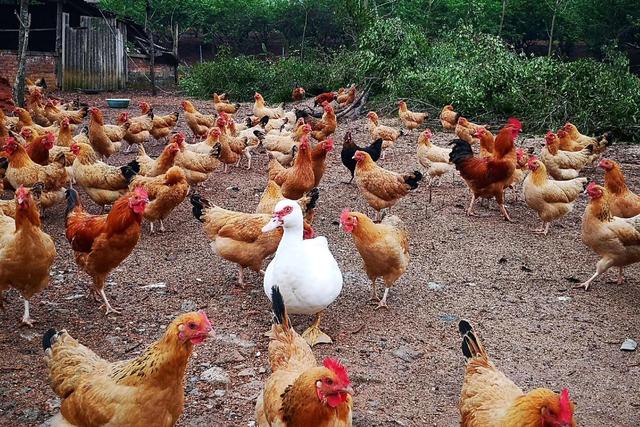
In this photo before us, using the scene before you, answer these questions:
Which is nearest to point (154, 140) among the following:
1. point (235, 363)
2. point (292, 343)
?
point (235, 363)

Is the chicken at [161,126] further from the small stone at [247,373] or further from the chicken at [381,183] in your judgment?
the small stone at [247,373]

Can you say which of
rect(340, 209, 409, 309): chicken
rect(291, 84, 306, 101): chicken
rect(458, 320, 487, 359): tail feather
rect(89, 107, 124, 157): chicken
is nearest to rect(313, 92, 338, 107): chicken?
rect(291, 84, 306, 101): chicken

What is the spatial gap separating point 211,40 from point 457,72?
17858 millimetres

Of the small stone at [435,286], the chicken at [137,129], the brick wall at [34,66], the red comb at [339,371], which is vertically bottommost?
the brick wall at [34,66]

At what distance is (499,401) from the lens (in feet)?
11.2

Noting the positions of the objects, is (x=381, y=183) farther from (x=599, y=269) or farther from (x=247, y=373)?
(x=247, y=373)

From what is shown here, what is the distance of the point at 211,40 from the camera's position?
29891 mm

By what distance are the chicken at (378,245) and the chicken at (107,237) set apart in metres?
1.99

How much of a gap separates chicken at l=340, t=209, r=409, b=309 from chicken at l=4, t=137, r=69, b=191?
→ 418 centimetres

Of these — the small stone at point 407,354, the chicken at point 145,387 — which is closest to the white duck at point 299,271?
the small stone at point 407,354

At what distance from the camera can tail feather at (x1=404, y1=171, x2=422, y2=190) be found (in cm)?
786

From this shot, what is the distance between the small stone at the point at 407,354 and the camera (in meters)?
5.03

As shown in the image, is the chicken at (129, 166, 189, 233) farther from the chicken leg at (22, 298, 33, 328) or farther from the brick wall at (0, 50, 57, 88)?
the brick wall at (0, 50, 57, 88)

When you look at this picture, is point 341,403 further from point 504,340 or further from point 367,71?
point 367,71
